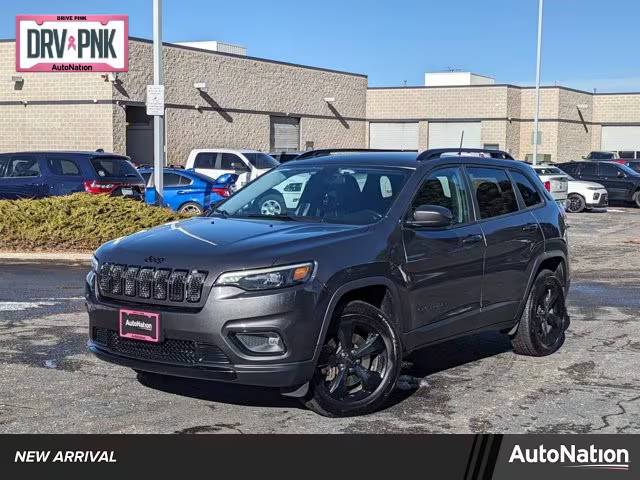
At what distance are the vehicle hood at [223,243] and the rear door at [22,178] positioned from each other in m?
12.1

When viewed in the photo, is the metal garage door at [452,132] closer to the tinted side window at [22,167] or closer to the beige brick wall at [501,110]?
the beige brick wall at [501,110]

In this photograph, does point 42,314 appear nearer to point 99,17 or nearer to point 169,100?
point 99,17

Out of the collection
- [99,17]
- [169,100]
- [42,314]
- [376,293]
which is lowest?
[42,314]

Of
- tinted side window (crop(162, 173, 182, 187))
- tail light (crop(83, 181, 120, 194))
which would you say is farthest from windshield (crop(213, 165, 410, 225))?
tinted side window (crop(162, 173, 182, 187))

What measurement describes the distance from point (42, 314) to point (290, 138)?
34.6m

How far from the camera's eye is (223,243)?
6129 mm

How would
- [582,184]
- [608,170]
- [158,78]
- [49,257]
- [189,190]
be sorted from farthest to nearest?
[608,170] → [582,184] → [189,190] → [158,78] → [49,257]

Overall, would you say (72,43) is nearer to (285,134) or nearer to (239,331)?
(285,134)

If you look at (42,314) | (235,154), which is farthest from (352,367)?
(235,154)

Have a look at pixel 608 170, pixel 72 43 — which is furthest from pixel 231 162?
pixel 608 170

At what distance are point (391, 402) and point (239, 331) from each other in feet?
4.76

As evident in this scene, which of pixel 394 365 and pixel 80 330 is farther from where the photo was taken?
pixel 80 330

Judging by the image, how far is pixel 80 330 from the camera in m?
9.09

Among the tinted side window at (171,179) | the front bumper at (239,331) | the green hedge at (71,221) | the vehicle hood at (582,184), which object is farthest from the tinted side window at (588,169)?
the front bumper at (239,331)
